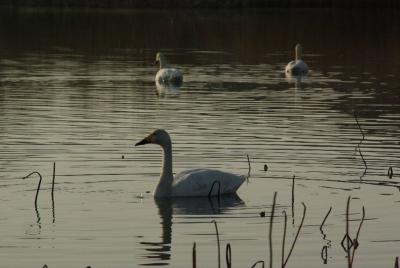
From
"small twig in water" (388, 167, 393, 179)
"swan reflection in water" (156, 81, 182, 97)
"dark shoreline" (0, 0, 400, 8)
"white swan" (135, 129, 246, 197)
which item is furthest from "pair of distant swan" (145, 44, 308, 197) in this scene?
"dark shoreline" (0, 0, 400, 8)

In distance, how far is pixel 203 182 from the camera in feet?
50.4

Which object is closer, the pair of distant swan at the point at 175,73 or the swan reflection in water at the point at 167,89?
the swan reflection in water at the point at 167,89

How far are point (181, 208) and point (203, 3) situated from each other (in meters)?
53.7

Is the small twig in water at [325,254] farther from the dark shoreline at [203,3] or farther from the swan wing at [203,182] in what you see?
the dark shoreline at [203,3]

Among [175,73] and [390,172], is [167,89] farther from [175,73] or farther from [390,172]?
[390,172]

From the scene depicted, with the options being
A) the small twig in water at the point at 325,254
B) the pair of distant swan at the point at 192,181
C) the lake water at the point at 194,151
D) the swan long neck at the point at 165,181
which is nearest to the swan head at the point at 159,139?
the pair of distant swan at the point at 192,181

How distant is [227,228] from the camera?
13.4 metres

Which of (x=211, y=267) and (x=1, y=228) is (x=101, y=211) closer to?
(x=1, y=228)

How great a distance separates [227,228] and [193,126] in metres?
8.51

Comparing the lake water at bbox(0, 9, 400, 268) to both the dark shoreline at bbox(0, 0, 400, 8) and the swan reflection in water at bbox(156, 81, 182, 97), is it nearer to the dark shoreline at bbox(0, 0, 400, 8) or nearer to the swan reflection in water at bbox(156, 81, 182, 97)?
the swan reflection in water at bbox(156, 81, 182, 97)

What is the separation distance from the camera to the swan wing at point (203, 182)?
50.4 feet

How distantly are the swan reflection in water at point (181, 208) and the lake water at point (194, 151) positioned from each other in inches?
0.8

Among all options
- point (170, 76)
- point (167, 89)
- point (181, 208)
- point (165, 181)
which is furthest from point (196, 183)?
point (170, 76)

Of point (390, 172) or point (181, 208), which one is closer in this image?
point (181, 208)
